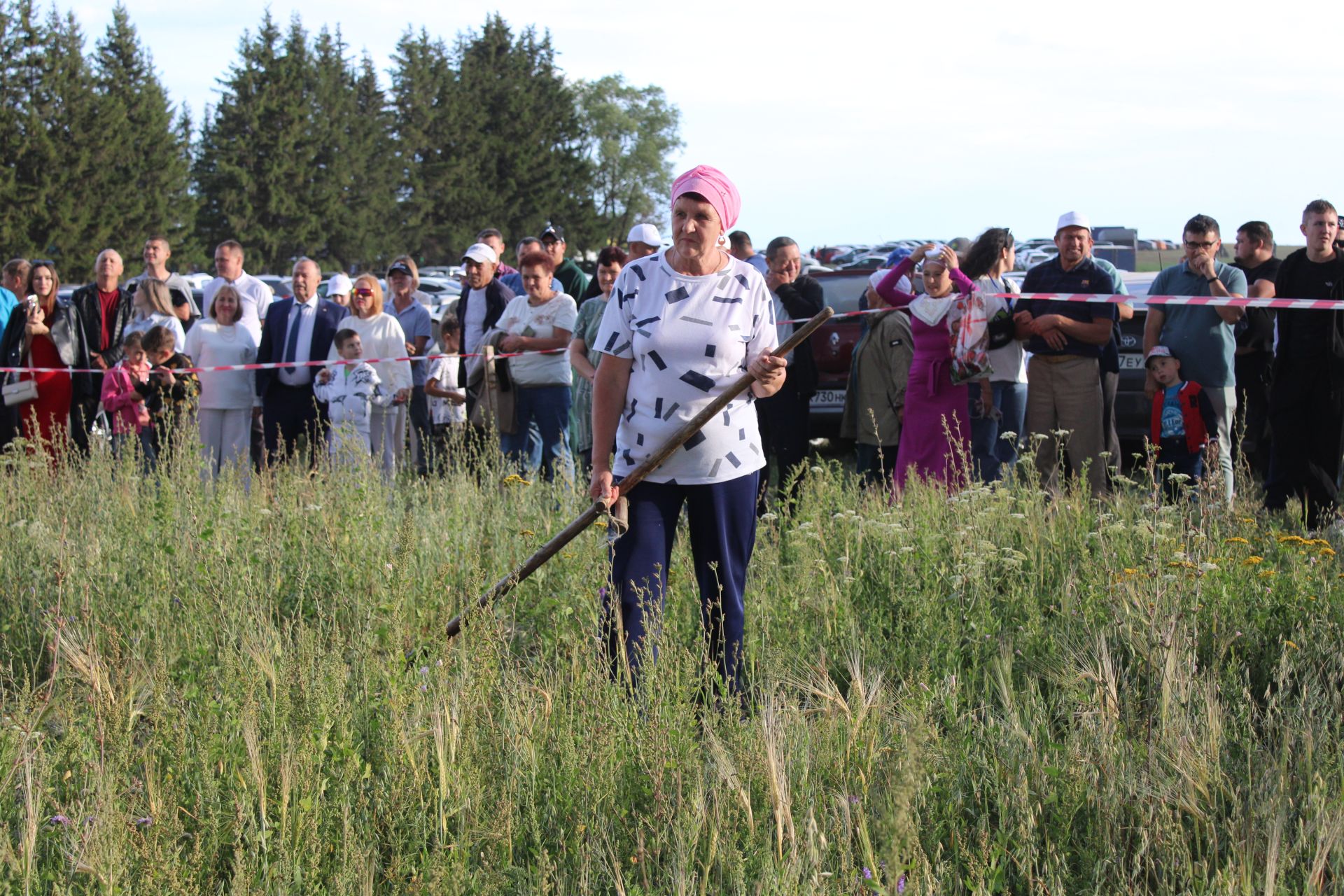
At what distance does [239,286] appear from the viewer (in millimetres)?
11109

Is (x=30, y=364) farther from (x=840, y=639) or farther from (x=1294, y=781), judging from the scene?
(x=1294, y=781)

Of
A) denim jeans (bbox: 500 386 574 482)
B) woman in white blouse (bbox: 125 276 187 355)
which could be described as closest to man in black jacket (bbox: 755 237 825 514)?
denim jeans (bbox: 500 386 574 482)

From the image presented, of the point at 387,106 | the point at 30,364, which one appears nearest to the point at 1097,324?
the point at 30,364

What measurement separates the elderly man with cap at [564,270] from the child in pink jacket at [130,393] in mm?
3278

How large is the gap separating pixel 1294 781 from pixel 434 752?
225 centimetres

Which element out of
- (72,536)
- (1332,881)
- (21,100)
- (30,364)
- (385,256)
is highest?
(21,100)

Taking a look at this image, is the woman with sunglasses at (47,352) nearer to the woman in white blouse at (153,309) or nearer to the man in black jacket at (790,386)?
the woman in white blouse at (153,309)

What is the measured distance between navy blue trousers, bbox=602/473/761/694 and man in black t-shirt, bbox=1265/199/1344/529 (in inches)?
186

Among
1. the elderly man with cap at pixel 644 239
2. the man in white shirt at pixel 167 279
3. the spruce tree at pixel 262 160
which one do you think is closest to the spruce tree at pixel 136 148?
the spruce tree at pixel 262 160

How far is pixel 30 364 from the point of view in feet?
35.0

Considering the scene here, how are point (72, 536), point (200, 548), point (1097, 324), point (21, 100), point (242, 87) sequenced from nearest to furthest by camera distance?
point (200, 548) → point (72, 536) → point (1097, 324) → point (21, 100) → point (242, 87)

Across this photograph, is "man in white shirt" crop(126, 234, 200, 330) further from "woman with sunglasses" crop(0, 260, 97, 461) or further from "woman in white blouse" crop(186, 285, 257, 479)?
"woman in white blouse" crop(186, 285, 257, 479)

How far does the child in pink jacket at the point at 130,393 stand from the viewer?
32.3 ft

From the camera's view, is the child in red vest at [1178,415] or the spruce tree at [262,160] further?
the spruce tree at [262,160]
